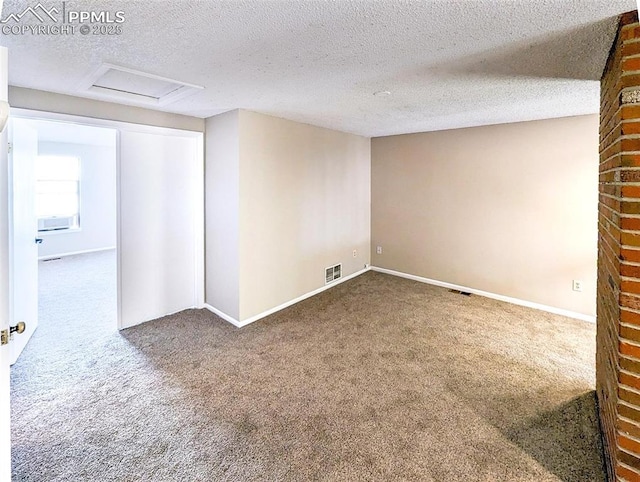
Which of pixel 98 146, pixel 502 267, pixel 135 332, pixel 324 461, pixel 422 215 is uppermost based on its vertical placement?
pixel 98 146

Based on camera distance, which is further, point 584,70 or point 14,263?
point 14,263

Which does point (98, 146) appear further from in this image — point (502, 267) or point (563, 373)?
point (563, 373)

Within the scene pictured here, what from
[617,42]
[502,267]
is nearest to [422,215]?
[502,267]

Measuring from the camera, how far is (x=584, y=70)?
2273 mm

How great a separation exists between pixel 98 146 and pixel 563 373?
9.18 meters

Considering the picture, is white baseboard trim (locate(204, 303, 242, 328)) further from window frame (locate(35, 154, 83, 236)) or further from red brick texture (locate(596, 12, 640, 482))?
window frame (locate(35, 154, 83, 236))

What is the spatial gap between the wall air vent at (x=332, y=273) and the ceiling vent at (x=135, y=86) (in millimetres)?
2943

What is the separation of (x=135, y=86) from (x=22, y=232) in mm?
1880

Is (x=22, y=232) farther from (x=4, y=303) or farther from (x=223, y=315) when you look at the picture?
(x=4, y=303)

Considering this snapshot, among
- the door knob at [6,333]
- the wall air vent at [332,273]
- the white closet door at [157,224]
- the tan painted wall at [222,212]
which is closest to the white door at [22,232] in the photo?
the white closet door at [157,224]

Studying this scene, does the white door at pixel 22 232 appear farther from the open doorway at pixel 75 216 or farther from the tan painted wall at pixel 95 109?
→ the open doorway at pixel 75 216

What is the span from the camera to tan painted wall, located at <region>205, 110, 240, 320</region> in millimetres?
3521

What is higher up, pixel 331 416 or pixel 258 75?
pixel 258 75

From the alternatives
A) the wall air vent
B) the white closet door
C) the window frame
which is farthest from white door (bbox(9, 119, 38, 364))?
the window frame
